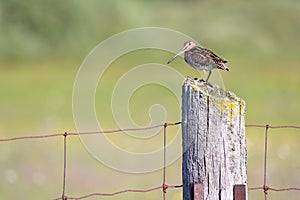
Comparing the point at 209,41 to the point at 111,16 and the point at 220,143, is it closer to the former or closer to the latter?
the point at 111,16

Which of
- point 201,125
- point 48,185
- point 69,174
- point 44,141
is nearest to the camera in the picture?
point 201,125

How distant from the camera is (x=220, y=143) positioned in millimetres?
4922

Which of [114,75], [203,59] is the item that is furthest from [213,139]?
[114,75]

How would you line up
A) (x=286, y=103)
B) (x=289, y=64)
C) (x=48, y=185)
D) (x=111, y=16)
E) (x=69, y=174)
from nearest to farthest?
(x=48, y=185), (x=69, y=174), (x=286, y=103), (x=289, y=64), (x=111, y=16)

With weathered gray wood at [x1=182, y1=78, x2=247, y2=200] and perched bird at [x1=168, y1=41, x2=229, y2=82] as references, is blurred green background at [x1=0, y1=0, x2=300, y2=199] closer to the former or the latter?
perched bird at [x1=168, y1=41, x2=229, y2=82]

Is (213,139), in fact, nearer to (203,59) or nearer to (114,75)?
(203,59)

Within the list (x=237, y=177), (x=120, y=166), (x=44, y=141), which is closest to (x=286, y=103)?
(x=44, y=141)

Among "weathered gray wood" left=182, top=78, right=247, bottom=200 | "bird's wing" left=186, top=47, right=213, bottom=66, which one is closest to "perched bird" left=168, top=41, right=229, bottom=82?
"bird's wing" left=186, top=47, right=213, bottom=66

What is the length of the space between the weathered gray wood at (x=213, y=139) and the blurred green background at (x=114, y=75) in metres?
3.85

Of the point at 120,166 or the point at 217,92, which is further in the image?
the point at 120,166

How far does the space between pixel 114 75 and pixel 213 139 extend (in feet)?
82.4

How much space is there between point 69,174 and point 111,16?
96.3ft

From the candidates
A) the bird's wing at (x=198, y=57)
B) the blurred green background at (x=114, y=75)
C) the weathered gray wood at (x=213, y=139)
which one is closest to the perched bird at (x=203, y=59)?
the bird's wing at (x=198, y=57)

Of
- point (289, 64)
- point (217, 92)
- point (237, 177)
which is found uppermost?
point (289, 64)
